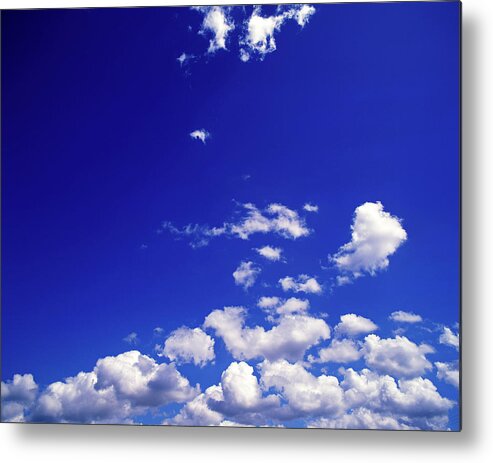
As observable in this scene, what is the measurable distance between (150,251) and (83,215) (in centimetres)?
36

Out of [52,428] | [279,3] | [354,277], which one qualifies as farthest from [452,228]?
[52,428]

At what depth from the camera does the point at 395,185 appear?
10.5 ft

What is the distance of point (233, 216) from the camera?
327 cm

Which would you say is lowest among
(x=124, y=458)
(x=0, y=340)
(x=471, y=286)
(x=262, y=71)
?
(x=124, y=458)

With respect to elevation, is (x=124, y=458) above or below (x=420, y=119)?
below

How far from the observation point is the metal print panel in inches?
125

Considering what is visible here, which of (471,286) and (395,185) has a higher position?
(395,185)

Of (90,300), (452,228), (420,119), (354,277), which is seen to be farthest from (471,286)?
(90,300)

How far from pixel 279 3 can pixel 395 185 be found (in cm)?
99

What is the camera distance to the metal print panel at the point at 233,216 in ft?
10.4

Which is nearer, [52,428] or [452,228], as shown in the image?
[452,228]

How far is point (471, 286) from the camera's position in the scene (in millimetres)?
3197

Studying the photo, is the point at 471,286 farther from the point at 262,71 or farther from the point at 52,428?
the point at 52,428

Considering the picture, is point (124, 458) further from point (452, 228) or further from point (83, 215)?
point (452, 228)
